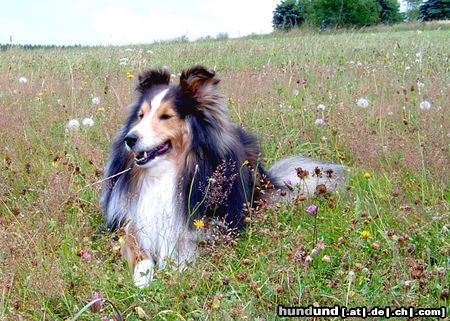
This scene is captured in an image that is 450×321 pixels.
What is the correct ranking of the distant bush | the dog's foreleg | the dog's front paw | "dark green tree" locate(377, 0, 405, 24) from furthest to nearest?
"dark green tree" locate(377, 0, 405, 24), the distant bush, the dog's foreleg, the dog's front paw

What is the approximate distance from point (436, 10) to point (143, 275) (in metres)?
51.5

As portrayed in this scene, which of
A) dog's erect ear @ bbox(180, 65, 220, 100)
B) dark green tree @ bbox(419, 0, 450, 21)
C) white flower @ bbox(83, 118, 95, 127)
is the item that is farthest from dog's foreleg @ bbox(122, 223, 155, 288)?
dark green tree @ bbox(419, 0, 450, 21)

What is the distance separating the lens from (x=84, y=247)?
305cm

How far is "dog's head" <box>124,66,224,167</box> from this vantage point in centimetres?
346

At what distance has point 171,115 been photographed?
3.55 meters

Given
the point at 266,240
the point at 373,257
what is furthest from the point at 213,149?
the point at 373,257

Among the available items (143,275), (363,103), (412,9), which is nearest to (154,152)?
(143,275)

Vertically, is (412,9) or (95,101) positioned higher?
(412,9)

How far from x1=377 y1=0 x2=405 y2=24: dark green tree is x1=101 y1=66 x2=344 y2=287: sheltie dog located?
168 ft

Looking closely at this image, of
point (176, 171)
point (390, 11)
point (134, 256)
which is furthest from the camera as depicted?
point (390, 11)

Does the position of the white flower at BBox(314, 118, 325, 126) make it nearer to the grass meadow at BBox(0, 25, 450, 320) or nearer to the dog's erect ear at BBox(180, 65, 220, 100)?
the grass meadow at BBox(0, 25, 450, 320)

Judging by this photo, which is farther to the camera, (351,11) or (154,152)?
(351,11)

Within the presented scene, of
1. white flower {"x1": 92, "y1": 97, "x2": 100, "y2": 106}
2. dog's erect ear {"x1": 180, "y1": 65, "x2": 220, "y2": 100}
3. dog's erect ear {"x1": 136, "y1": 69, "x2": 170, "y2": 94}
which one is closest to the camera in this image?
dog's erect ear {"x1": 180, "y1": 65, "x2": 220, "y2": 100}

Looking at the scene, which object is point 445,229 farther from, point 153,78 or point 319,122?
point 319,122
